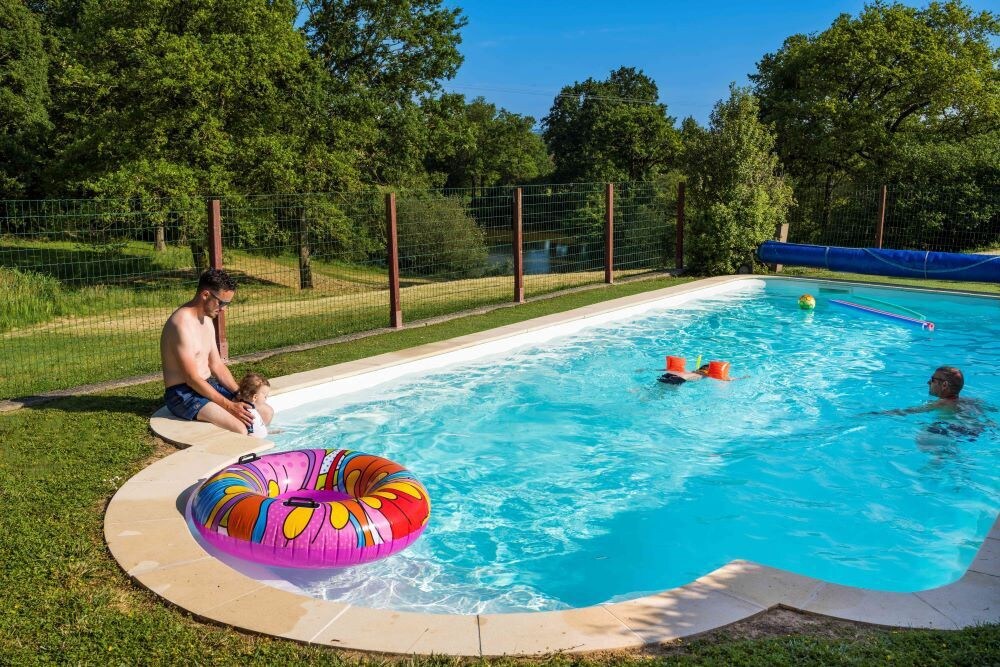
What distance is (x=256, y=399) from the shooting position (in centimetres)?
656

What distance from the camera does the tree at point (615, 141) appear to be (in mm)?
50062

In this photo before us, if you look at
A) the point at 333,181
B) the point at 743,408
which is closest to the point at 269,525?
the point at 743,408

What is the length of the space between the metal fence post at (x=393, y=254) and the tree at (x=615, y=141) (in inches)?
1491

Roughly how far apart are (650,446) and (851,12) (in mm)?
27414

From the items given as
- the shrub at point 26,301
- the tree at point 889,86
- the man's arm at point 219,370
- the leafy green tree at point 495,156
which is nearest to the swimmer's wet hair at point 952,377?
the man's arm at point 219,370

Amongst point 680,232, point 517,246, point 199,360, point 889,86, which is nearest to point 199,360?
point 199,360

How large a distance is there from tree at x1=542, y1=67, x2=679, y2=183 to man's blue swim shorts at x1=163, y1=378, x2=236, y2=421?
42.7 meters

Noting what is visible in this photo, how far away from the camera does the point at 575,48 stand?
71688 mm

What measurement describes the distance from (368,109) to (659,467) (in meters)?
19.2

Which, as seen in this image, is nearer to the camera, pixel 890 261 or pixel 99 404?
pixel 99 404

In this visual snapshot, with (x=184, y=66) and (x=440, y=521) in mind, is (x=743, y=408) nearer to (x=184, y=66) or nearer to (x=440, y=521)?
(x=440, y=521)

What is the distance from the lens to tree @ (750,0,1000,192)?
25797 mm

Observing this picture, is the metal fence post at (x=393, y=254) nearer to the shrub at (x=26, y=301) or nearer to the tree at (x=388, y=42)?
the shrub at (x=26, y=301)

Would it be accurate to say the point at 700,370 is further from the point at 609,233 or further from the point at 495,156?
the point at 495,156
